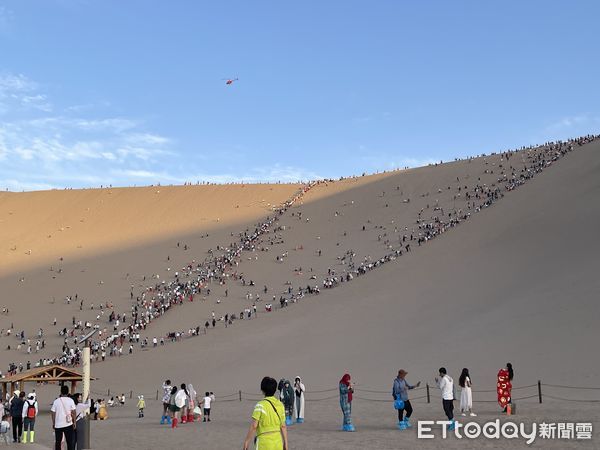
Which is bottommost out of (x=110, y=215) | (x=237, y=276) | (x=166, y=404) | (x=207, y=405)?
(x=207, y=405)

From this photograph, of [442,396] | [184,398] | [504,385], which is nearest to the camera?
[442,396]

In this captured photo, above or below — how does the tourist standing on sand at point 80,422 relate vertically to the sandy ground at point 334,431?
above

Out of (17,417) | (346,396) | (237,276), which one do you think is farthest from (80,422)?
(237,276)

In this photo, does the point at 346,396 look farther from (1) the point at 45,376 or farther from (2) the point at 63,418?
(1) the point at 45,376

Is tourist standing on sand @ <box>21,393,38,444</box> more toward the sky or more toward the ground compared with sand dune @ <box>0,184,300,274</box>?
more toward the ground

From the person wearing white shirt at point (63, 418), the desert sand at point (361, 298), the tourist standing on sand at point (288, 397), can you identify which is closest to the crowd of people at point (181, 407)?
the desert sand at point (361, 298)

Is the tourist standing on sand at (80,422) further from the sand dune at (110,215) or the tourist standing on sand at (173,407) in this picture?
the sand dune at (110,215)

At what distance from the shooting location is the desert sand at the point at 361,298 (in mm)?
17391

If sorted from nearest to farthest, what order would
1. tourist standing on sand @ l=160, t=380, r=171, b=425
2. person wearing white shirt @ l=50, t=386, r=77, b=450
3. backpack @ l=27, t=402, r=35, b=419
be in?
person wearing white shirt @ l=50, t=386, r=77, b=450, backpack @ l=27, t=402, r=35, b=419, tourist standing on sand @ l=160, t=380, r=171, b=425

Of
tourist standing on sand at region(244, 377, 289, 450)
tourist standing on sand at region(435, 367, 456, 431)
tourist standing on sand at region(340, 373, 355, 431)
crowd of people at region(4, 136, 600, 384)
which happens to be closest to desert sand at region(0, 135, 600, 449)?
tourist standing on sand at region(340, 373, 355, 431)

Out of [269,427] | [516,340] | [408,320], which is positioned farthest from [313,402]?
[269,427]

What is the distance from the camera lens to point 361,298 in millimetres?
32469

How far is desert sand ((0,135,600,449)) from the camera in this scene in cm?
1739

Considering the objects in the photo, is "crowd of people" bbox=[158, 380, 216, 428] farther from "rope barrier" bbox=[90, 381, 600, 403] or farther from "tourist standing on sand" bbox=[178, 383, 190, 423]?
"rope barrier" bbox=[90, 381, 600, 403]
